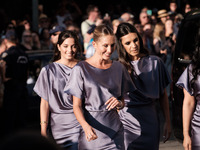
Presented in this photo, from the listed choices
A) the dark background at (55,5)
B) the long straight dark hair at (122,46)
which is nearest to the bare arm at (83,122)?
the long straight dark hair at (122,46)

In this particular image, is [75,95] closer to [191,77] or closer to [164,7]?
[191,77]

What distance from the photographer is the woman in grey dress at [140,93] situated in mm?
4473

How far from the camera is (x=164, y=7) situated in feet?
70.1

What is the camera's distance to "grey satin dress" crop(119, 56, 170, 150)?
176 inches

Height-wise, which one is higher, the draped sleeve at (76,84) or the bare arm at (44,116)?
the draped sleeve at (76,84)

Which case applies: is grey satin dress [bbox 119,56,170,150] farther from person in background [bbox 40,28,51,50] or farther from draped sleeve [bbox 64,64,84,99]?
person in background [bbox 40,28,51,50]

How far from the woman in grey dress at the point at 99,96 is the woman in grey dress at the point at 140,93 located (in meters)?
0.67

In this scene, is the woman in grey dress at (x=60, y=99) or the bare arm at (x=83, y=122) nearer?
the bare arm at (x=83, y=122)

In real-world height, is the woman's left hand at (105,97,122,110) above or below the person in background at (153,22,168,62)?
below

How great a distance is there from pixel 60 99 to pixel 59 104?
0.05m

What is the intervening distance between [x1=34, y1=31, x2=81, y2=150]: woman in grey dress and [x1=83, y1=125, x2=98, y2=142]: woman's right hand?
3.41ft

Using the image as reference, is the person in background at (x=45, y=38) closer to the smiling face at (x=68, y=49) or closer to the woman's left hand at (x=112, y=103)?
the smiling face at (x=68, y=49)

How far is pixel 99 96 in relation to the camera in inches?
144

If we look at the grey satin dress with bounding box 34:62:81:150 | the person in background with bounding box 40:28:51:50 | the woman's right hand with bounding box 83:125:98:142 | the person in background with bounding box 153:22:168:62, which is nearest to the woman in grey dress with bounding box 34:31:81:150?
the grey satin dress with bounding box 34:62:81:150
